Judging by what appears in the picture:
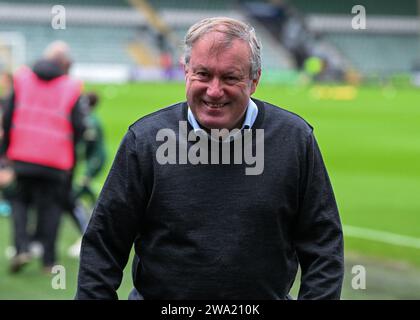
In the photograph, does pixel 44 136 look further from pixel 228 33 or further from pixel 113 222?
pixel 228 33

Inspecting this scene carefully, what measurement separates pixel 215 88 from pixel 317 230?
62 centimetres

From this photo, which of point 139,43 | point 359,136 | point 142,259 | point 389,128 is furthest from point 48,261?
point 139,43

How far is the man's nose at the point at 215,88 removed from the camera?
318 centimetres

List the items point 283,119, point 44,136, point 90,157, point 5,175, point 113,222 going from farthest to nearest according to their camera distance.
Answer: point 90,157 < point 5,175 < point 44,136 < point 283,119 < point 113,222

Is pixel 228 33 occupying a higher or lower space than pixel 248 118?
higher

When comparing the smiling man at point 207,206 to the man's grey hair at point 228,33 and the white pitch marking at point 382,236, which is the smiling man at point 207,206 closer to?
the man's grey hair at point 228,33

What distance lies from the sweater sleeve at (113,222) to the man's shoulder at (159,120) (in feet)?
0.12

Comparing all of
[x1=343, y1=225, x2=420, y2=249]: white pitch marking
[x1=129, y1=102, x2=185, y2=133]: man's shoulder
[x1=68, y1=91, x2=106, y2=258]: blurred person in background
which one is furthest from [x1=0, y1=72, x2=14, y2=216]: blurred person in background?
[x1=129, y1=102, x2=185, y2=133]: man's shoulder

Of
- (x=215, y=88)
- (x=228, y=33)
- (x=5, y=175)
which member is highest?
(x=228, y=33)

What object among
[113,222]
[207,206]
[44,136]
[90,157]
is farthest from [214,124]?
[90,157]

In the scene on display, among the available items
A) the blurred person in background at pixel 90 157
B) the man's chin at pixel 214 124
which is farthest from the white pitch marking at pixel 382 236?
the man's chin at pixel 214 124

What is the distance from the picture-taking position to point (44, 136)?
28.6ft

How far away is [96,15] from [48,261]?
47.6m
